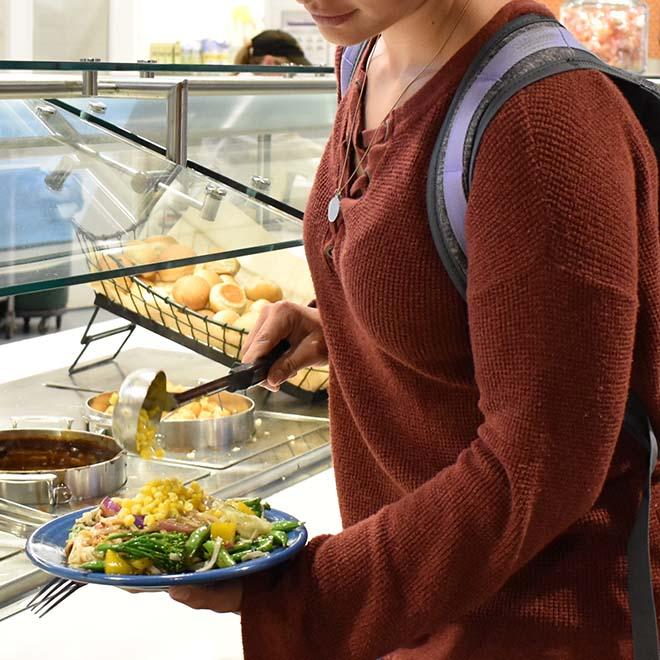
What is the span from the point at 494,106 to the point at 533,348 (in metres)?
0.15

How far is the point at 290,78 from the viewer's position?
1.70m

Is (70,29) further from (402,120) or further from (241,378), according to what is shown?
(402,120)

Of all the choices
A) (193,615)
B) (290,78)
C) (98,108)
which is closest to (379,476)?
(193,615)

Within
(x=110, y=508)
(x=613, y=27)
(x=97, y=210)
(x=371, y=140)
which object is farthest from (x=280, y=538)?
(x=613, y=27)

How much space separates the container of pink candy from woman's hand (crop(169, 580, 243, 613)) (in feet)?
5.65

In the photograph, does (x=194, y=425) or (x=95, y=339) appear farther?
(x=95, y=339)

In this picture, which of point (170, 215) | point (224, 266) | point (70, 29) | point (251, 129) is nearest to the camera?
point (170, 215)

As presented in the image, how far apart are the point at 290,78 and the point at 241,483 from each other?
2.00 feet

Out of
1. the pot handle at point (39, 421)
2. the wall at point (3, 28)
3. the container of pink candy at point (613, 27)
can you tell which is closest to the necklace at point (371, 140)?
the pot handle at point (39, 421)

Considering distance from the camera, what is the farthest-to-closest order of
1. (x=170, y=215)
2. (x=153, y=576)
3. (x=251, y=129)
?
(x=251, y=129) < (x=170, y=215) < (x=153, y=576)

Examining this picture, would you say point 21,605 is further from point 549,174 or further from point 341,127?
point 549,174

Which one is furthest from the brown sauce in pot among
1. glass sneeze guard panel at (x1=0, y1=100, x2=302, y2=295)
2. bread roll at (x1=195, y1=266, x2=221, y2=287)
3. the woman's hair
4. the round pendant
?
the woman's hair

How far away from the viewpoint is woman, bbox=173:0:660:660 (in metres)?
0.64

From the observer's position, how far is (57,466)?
4.78ft
